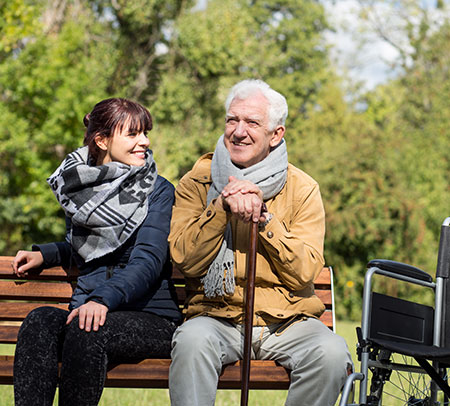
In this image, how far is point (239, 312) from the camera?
3.29 meters

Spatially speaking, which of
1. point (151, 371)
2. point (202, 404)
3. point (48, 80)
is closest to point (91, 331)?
point (151, 371)

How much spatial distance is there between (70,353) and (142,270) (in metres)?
0.48

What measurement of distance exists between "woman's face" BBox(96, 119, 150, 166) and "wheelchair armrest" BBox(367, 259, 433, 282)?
3.92 feet

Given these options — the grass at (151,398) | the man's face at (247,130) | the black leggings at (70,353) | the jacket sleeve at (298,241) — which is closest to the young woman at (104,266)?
the black leggings at (70,353)

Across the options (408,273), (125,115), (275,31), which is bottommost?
(408,273)

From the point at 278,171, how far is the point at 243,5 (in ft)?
88.9

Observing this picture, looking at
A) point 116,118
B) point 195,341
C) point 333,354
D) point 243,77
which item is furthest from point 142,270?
point 243,77

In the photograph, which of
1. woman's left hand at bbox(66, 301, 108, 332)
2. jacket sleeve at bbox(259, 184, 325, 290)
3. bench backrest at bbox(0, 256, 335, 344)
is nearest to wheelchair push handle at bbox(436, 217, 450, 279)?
bench backrest at bbox(0, 256, 335, 344)

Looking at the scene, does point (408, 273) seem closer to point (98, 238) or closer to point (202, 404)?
point (202, 404)

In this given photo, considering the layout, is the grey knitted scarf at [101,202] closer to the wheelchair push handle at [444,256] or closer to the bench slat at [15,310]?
the bench slat at [15,310]

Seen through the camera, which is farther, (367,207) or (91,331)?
(367,207)

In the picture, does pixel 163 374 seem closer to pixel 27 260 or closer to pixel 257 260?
pixel 257 260

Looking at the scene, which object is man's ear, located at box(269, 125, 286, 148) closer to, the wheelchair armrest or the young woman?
the young woman

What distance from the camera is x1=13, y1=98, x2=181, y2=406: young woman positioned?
293cm
